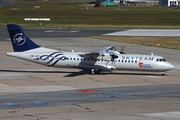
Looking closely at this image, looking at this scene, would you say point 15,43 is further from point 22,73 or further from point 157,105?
point 157,105

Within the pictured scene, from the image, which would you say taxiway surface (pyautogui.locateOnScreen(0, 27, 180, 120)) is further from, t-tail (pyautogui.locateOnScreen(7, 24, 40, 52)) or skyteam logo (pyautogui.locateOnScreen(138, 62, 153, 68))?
t-tail (pyautogui.locateOnScreen(7, 24, 40, 52))

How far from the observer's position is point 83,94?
41.7m

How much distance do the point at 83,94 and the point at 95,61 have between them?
1338 centimetres

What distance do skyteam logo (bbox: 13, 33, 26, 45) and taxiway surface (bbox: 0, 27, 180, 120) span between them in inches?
128

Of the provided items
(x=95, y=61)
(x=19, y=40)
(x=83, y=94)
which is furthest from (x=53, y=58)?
(x=83, y=94)

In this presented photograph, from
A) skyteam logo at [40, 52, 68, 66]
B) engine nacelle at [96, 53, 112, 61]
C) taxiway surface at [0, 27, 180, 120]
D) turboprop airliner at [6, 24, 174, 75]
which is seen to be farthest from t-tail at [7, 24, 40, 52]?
engine nacelle at [96, 53, 112, 61]

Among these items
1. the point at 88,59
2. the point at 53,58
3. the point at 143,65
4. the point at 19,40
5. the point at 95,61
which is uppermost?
the point at 19,40

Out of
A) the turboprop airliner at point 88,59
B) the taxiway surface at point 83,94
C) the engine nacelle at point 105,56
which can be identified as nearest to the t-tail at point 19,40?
the turboprop airliner at point 88,59

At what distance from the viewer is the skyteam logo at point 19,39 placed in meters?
54.6

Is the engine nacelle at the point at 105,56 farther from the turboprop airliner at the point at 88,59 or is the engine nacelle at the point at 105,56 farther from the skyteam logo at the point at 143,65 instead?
the skyteam logo at the point at 143,65

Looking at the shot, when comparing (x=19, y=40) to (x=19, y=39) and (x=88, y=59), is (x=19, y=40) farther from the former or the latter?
(x=88, y=59)

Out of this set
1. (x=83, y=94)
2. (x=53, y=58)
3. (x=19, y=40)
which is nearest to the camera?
(x=83, y=94)

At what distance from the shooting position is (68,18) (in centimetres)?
13262

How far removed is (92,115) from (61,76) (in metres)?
19.8
